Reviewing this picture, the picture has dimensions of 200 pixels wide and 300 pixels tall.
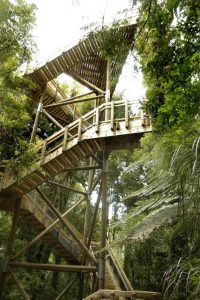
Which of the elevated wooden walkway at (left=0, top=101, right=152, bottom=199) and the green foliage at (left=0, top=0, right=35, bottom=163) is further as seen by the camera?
the elevated wooden walkway at (left=0, top=101, right=152, bottom=199)

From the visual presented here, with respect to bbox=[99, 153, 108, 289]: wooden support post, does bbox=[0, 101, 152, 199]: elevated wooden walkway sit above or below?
above

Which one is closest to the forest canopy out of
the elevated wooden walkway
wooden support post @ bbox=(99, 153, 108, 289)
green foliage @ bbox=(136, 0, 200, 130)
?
green foliage @ bbox=(136, 0, 200, 130)

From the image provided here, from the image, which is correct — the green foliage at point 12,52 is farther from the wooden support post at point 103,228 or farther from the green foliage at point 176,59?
the green foliage at point 176,59

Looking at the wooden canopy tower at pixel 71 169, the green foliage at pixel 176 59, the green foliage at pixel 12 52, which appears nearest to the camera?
the green foliage at pixel 176 59

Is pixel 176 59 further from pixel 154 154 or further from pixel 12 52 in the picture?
pixel 12 52

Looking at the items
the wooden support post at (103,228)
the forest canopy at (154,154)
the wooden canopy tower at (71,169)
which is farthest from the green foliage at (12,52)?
the wooden support post at (103,228)

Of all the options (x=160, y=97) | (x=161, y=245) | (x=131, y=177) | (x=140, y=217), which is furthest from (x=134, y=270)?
(x=160, y=97)

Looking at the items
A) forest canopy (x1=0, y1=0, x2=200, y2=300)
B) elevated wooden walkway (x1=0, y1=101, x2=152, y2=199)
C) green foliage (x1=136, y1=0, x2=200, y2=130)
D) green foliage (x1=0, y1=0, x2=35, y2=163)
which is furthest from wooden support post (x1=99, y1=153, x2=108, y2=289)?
green foliage (x1=136, y1=0, x2=200, y2=130)

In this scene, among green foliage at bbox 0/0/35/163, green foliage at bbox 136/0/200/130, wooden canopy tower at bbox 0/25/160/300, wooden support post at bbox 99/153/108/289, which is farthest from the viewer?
wooden canopy tower at bbox 0/25/160/300

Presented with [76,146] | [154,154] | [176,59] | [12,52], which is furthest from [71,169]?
[176,59]

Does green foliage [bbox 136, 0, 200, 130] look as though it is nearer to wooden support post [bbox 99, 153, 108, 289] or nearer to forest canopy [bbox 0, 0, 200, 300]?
forest canopy [bbox 0, 0, 200, 300]

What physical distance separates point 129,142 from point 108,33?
210 inches

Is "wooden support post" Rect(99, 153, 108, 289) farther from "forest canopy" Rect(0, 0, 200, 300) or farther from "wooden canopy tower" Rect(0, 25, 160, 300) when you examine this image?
"forest canopy" Rect(0, 0, 200, 300)

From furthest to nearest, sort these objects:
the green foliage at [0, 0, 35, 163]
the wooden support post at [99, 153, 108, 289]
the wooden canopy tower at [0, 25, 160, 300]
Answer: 1. the wooden canopy tower at [0, 25, 160, 300]
2. the wooden support post at [99, 153, 108, 289]
3. the green foliage at [0, 0, 35, 163]
